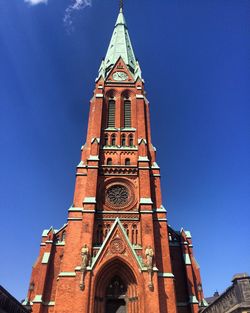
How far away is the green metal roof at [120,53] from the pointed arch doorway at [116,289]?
2290cm

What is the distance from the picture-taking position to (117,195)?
24594mm

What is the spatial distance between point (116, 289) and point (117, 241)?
3605mm

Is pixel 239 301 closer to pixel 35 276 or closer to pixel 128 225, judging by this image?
pixel 128 225

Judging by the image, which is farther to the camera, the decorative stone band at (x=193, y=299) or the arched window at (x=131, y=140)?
the arched window at (x=131, y=140)

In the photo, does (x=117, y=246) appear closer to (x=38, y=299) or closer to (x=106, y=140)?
(x=38, y=299)

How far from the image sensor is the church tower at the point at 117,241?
1927 cm

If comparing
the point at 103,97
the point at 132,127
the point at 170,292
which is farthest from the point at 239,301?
the point at 103,97

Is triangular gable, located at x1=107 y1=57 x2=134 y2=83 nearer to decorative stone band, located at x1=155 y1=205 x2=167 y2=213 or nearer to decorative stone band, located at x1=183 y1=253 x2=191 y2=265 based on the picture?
decorative stone band, located at x1=155 y1=205 x2=167 y2=213

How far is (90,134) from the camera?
28766 millimetres

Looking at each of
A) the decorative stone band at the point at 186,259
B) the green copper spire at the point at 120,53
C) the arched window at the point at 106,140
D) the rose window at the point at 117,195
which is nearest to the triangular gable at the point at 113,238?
the rose window at the point at 117,195

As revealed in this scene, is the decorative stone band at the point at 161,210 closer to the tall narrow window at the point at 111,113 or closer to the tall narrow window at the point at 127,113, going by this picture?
the tall narrow window at the point at 127,113

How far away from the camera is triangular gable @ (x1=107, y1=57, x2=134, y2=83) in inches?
1348

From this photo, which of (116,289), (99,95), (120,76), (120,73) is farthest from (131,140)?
(116,289)

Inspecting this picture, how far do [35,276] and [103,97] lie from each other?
19.8m
